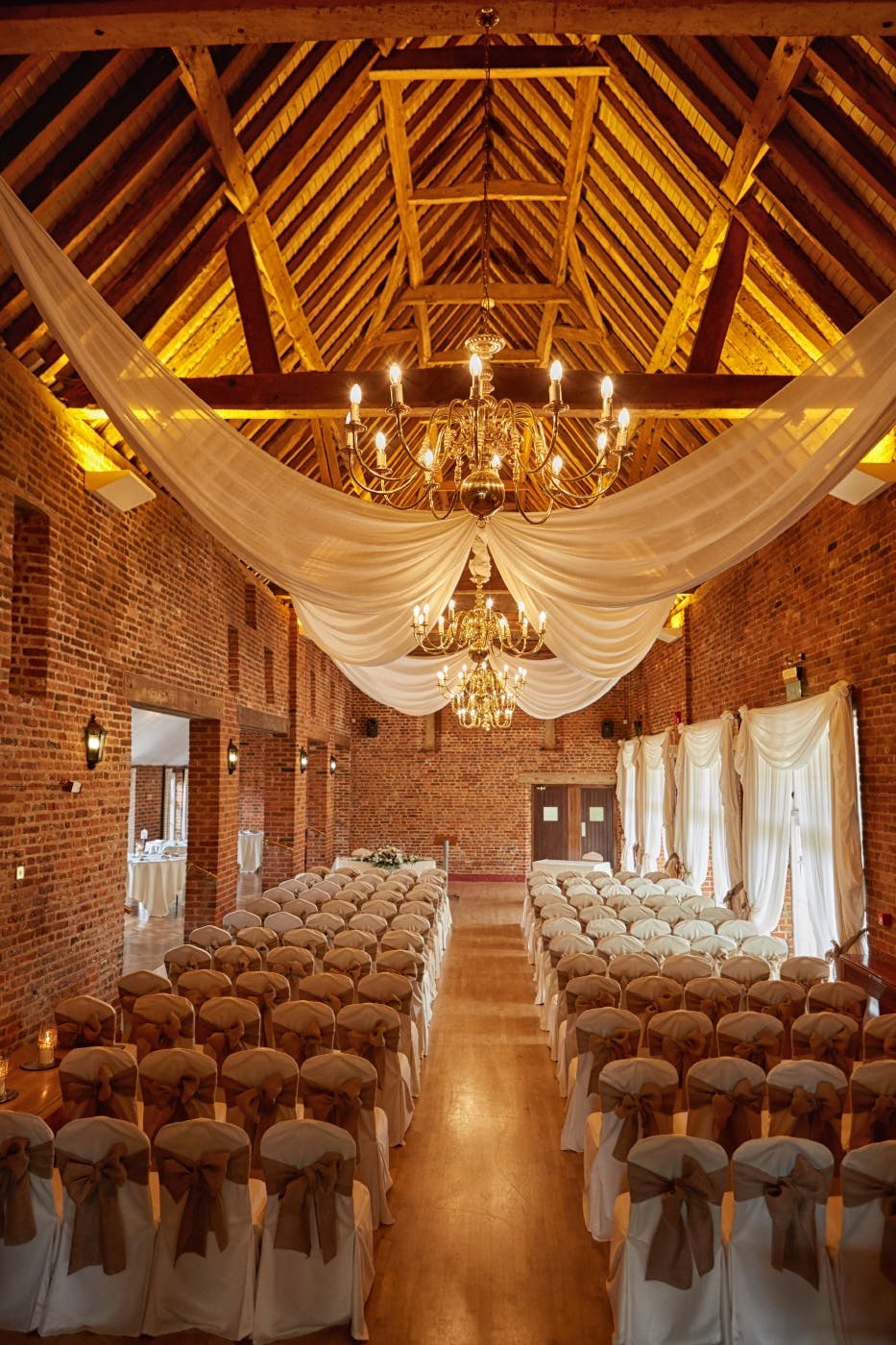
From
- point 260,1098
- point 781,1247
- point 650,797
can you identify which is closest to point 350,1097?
point 260,1098

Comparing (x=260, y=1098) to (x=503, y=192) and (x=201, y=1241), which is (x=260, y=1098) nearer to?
(x=201, y=1241)

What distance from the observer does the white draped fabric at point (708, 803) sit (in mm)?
9711

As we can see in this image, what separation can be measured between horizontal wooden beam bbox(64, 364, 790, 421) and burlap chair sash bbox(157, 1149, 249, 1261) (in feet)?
14.6

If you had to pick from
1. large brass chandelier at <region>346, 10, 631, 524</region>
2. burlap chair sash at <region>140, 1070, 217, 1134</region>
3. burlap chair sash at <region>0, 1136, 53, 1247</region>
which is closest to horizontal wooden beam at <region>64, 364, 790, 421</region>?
large brass chandelier at <region>346, 10, 631, 524</region>

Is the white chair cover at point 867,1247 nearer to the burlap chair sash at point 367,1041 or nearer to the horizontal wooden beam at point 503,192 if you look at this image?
the burlap chair sash at point 367,1041

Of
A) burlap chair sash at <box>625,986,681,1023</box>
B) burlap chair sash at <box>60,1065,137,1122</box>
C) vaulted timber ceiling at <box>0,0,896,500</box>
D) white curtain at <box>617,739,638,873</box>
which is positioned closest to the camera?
vaulted timber ceiling at <box>0,0,896,500</box>

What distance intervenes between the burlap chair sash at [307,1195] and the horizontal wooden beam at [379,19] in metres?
3.88

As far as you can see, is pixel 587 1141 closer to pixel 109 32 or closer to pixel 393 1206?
pixel 393 1206

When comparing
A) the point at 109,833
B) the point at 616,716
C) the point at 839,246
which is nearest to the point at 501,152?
the point at 839,246

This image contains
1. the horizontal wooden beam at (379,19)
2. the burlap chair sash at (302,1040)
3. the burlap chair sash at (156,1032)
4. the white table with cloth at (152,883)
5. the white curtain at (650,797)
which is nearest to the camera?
the horizontal wooden beam at (379,19)

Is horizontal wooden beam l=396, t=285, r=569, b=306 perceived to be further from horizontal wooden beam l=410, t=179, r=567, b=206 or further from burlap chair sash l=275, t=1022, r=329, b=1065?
burlap chair sash l=275, t=1022, r=329, b=1065

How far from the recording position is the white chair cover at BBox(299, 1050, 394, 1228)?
4008mm

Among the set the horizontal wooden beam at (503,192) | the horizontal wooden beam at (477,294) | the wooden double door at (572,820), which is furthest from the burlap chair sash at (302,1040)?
the wooden double door at (572,820)

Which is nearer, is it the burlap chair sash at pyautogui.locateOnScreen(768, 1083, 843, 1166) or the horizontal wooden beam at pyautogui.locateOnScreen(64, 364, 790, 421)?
the burlap chair sash at pyautogui.locateOnScreen(768, 1083, 843, 1166)
